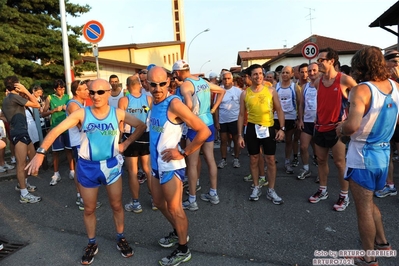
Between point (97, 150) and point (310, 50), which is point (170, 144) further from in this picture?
point (310, 50)

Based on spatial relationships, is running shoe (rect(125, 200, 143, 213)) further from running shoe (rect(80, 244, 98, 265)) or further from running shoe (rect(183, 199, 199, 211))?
running shoe (rect(80, 244, 98, 265))

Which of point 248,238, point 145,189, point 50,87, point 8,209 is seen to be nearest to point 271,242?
point 248,238

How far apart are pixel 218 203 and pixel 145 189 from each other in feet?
5.05

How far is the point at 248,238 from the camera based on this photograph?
3.63 metres

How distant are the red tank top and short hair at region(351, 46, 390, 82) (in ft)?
4.55

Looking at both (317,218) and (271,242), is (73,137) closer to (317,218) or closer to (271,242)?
(271,242)

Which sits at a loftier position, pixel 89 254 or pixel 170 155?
pixel 170 155

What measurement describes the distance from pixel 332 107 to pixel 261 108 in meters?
0.99

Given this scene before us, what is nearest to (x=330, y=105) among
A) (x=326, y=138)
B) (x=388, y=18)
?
(x=326, y=138)

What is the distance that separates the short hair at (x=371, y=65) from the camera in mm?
2691

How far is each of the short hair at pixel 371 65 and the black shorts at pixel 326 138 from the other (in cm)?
158

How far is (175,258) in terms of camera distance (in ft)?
10.3

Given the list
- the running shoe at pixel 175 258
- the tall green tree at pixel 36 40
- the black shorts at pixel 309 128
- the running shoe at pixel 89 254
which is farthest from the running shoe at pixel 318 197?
the tall green tree at pixel 36 40

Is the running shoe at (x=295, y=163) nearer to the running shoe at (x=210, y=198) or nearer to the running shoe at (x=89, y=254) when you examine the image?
the running shoe at (x=210, y=198)
